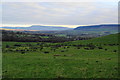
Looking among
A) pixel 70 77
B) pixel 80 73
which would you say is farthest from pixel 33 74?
pixel 80 73

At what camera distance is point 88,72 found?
1989 centimetres

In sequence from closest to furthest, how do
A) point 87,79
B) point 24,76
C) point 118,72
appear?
point 87,79 < point 24,76 < point 118,72

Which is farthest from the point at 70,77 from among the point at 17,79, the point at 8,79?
the point at 8,79

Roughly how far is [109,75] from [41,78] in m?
8.71

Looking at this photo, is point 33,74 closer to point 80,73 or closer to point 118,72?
point 80,73

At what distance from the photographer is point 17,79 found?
17406 mm

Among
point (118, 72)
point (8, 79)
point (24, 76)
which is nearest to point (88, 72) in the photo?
point (118, 72)

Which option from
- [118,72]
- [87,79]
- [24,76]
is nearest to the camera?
[87,79]

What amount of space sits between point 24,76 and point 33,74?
1277 millimetres

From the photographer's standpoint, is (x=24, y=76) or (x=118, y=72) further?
(x=118, y=72)

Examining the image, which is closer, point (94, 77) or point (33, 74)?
point (94, 77)

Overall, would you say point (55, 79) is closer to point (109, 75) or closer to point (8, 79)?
point (8, 79)

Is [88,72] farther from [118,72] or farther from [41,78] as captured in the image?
[41,78]

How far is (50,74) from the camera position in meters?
19.2
